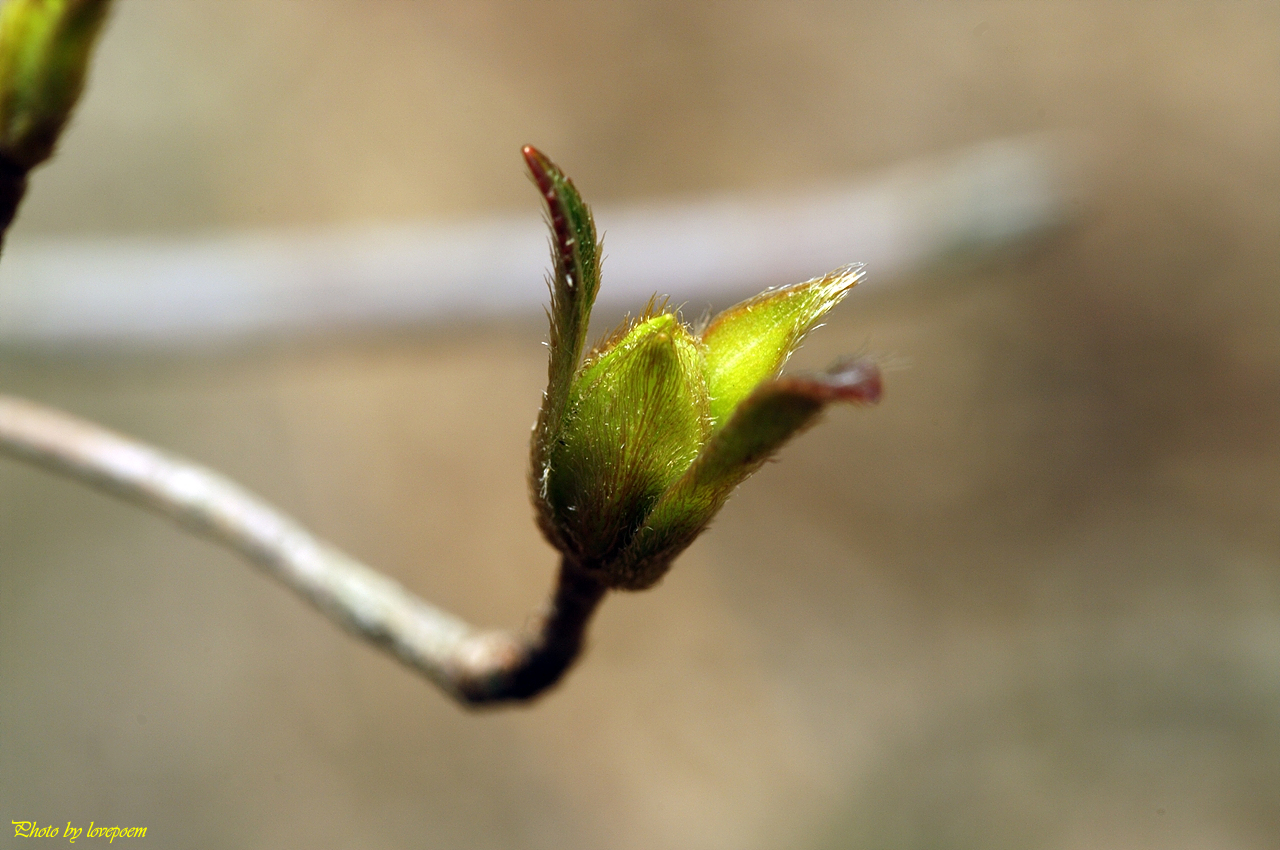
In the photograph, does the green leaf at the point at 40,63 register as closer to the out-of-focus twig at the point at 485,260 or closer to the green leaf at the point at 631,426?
the green leaf at the point at 631,426

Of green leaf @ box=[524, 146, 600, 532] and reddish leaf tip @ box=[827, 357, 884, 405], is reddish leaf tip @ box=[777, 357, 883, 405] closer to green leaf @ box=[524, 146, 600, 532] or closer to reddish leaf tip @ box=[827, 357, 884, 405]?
reddish leaf tip @ box=[827, 357, 884, 405]

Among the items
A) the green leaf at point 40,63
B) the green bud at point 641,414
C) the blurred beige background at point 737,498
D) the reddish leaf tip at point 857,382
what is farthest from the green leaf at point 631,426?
the blurred beige background at point 737,498

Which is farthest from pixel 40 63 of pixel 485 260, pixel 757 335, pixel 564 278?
pixel 485 260

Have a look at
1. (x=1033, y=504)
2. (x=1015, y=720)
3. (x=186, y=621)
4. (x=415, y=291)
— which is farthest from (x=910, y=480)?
(x=186, y=621)

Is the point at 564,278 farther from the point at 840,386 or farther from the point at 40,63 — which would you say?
the point at 40,63

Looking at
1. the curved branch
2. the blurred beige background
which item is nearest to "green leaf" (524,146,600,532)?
the curved branch

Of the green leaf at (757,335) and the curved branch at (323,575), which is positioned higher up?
the green leaf at (757,335)

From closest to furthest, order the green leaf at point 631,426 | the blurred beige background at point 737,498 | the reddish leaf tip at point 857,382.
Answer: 1. the reddish leaf tip at point 857,382
2. the green leaf at point 631,426
3. the blurred beige background at point 737,498
